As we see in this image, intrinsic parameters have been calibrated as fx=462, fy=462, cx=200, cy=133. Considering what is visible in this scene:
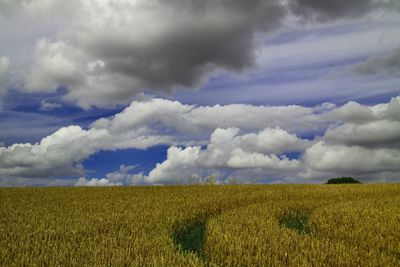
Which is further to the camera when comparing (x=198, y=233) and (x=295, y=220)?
(x=295, y=220)

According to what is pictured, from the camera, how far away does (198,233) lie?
13023 millimetres

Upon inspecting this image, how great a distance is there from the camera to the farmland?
9000 mm

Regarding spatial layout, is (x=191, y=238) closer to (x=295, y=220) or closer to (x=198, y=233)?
(x=198, y=233)

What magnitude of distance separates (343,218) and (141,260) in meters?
7.67

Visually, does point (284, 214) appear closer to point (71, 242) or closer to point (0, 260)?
point (71, 242)

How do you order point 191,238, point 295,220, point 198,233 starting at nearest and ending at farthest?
1. point 191,238
2. point 198,233
3. point 295,220

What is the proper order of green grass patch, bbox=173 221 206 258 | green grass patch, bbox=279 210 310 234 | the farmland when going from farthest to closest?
green grass patch, bbox=279 210 310 234
green grass patch, bbox=173 221 206 258
the farmland

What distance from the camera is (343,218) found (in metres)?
13.9

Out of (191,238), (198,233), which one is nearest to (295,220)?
(198,233)

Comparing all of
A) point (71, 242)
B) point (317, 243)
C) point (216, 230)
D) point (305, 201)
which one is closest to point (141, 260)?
point (71, 242)

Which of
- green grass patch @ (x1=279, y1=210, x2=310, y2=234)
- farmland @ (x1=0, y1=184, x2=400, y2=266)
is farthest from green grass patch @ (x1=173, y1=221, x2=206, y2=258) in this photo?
green grass patch @ (x1=279, y1=210, x2=310, y2=234)

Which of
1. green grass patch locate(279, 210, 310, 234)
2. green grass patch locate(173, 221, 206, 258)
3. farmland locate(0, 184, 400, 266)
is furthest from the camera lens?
green grass patch locate(279, 210, 310, 234)

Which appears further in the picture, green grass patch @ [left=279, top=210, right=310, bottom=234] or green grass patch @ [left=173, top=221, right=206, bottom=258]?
green grass patch @ [left=279, top=210, right=310, bottom=234]

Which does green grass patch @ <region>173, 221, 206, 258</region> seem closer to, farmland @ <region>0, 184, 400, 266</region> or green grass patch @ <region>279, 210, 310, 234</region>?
farmland @ <region>0, 184, 400, 266</region>
